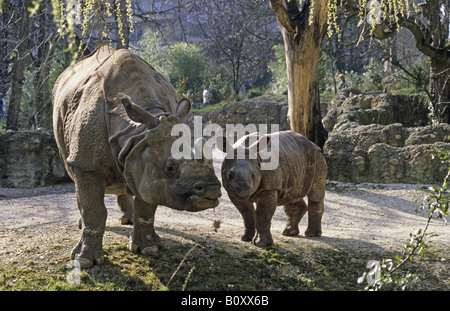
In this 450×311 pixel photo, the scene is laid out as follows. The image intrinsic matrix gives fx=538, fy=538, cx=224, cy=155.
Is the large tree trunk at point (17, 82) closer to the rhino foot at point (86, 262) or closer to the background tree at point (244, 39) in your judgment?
the rhino foot at point (86, 262)

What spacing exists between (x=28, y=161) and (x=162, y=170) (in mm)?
8757

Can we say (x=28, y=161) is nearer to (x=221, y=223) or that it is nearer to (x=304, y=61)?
(x=221, y=223)

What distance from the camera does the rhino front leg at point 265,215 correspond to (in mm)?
6125

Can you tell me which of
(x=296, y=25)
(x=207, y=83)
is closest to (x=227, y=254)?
(x=296, y=25)

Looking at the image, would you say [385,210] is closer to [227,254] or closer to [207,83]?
[227,254]

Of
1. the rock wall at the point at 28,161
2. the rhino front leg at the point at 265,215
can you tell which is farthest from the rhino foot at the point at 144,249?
the rock wall at the point at 28,161

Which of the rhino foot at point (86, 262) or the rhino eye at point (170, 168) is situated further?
the rhino foot at point (86, 262)

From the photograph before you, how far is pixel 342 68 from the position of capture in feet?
121

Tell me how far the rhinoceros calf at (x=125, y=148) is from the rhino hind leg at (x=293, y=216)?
2074mm

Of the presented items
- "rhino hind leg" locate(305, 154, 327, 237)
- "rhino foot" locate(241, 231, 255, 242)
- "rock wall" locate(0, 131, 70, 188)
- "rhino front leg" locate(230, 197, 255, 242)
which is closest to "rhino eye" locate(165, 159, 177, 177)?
"rhino front leg" locate(230, 197, 255, 242)

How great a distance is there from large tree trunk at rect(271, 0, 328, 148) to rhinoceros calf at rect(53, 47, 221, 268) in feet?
18.7

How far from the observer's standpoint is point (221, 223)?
8.36 metres

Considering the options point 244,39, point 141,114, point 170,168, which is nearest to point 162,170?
point 170,168

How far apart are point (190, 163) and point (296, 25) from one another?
24.5ft
